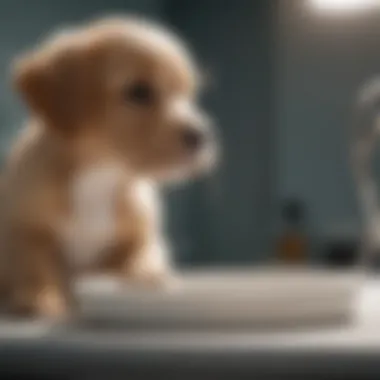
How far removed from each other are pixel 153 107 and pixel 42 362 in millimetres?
330

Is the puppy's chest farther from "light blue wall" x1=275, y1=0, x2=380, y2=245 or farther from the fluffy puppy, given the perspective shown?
"light blue wall" x1=275, y1=0, x2=380, y2=245

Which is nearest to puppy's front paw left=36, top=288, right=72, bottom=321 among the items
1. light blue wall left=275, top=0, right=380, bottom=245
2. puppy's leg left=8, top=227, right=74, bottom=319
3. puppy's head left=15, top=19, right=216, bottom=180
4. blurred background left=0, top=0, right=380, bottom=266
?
puppy's leg left=8, top=227, right=74, bottom=319

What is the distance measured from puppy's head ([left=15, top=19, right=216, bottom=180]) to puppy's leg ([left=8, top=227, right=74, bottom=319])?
0.08m

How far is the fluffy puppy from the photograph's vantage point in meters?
0.61

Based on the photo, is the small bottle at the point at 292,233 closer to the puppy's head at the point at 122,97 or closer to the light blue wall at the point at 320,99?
the light blue wall at the point at 320,99

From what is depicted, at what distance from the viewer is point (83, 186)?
64cm

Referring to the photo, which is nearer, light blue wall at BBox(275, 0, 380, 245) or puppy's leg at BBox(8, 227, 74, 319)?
puppy's leg at BBox(8, 227, 74, 319)

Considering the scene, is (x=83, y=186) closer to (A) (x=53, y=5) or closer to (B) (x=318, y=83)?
(A) (x=53, y=5)

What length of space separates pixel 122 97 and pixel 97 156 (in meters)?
0.05

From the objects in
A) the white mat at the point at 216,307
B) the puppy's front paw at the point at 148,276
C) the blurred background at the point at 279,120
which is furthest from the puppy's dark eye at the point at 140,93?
the blurred background at the point at 279,120

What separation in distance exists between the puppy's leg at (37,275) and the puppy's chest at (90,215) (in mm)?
18

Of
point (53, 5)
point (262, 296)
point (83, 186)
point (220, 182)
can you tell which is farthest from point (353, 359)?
point (220, 182)

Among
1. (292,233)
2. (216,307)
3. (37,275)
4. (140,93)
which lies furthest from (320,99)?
(216,307)

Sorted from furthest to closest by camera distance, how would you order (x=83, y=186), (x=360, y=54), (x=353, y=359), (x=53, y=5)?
(x=360, y=54) → (x=53, y=5) → (x=83, y=186) → (x=353, y=359)
